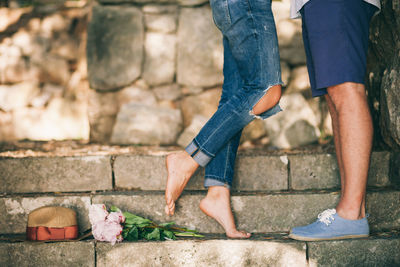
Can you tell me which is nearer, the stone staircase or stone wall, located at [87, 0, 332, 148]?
the stone staircase

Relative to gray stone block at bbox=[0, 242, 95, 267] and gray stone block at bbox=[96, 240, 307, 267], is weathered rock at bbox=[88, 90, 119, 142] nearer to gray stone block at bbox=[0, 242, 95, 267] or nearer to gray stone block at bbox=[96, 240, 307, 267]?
gray stone block at bbox=[0, 242, 95, 267]

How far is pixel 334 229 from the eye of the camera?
81.6 inches

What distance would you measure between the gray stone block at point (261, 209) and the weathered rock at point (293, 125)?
5.52 feet

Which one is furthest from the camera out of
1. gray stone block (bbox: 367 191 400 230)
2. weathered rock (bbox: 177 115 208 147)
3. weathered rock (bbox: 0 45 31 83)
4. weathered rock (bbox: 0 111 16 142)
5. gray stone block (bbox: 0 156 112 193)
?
weathered rock (bbox: 0 45 31 83)

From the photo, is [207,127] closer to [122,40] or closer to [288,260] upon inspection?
[288,260]

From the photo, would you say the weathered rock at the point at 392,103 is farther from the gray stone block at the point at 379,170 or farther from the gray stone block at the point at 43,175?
the gray stone block at the point at 43,175

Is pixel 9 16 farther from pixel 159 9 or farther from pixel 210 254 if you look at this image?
pixel 210 254

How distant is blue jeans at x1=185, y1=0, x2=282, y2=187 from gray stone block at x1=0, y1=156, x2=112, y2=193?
86 cm

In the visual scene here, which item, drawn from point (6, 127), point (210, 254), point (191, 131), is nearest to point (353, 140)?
point (210, 254)

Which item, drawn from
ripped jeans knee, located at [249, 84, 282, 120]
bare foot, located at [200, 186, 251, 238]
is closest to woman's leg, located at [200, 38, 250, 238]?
bare foot, located at [200, 186, 251, 238]

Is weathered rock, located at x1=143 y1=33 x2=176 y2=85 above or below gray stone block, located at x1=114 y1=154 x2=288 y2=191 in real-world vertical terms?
above

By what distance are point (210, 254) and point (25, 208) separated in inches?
47.1

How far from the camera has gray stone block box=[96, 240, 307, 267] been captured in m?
2.05

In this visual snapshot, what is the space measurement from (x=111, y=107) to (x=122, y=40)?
721 mm
